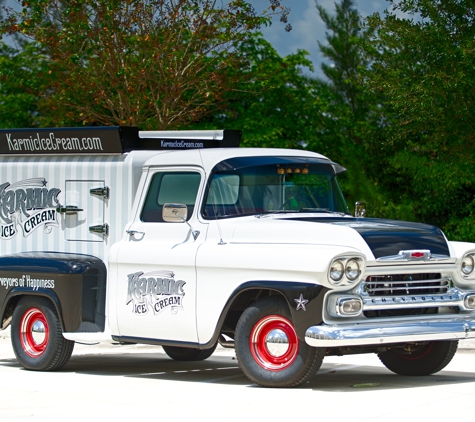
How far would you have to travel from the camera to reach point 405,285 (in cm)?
976

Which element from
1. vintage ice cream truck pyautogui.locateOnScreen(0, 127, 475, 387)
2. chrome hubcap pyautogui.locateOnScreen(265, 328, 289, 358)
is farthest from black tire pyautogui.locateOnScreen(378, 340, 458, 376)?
chrome hubcap pyautogui.locateOnScreen(265, 328, 289, 358)

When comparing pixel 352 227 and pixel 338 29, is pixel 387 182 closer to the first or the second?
pixel 338 29

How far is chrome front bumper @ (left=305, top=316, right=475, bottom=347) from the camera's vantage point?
9.05m

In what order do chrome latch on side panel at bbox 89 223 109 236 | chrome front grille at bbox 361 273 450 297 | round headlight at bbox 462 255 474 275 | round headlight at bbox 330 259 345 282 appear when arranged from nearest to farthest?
round headlight at bbox 330 259 345 282, chrome front grille at bbox 361 273 450 297, round headlight at bbox 462 255 474 275, chrome latch on side panel at bbox 89 223 109 236

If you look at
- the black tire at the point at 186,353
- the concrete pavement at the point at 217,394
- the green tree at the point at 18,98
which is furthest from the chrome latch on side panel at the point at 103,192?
the green tree at the point at 18,98

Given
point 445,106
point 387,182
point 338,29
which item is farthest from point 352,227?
point 338,29

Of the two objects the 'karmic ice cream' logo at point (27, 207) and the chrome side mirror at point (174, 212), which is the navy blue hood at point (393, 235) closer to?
the chrome side mirror at point (174, 212)

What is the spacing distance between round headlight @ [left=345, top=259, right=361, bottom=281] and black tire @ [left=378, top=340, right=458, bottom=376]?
5.42ft

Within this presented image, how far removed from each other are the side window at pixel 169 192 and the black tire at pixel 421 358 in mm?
2609

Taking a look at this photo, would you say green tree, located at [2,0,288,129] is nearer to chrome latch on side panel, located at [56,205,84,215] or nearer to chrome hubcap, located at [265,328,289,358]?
chrome latch on side panel, located at [56,205,84,215]

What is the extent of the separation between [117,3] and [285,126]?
56.6ft

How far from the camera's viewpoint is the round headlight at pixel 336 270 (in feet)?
30.2

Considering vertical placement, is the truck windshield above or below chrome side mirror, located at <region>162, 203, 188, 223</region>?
above

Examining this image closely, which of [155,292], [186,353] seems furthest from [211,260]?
[186,353]
